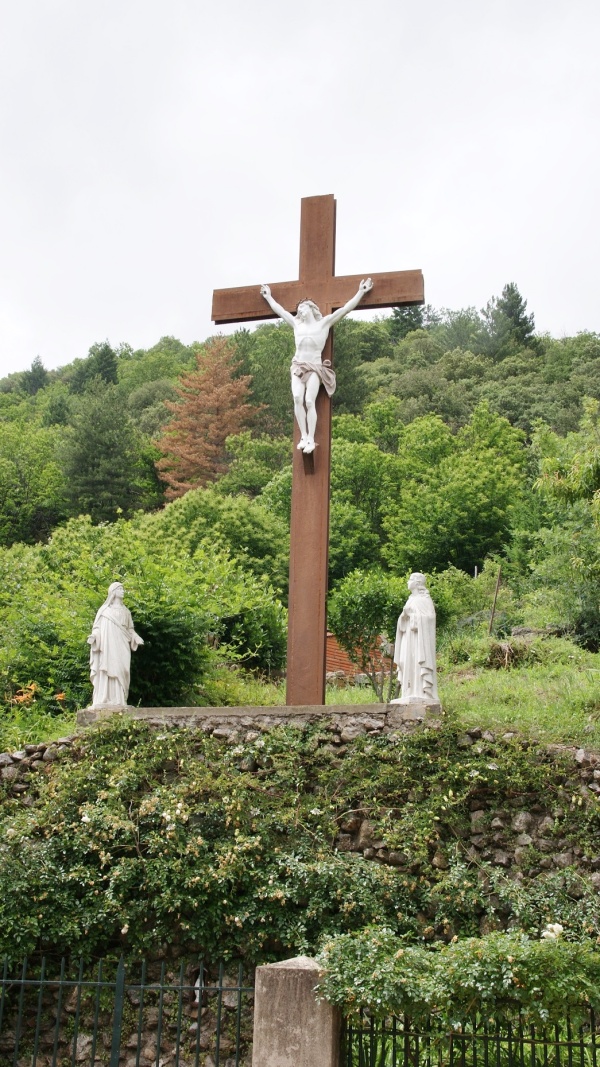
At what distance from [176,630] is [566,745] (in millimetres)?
4781

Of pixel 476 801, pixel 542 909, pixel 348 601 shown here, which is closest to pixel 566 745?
pixel 476 801

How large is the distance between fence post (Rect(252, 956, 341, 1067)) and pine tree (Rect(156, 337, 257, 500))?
29472 millimetres

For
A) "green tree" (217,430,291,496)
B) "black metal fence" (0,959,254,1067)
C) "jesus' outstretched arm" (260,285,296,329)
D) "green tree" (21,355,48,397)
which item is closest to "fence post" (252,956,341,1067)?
"black metal fence" (0,959,254,1067)

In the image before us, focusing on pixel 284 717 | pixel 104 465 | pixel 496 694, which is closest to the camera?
pixel 284 717

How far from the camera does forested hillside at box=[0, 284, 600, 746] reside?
42.0ft

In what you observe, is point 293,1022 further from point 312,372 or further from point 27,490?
point 27,490

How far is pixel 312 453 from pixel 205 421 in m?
27.0

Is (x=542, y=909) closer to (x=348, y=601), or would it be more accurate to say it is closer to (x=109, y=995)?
(x=109, y=995)

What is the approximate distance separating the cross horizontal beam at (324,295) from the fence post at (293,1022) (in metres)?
6.62

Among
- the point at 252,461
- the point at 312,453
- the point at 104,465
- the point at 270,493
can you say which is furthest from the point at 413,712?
the point at 104,465

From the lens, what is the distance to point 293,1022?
16.1 ft

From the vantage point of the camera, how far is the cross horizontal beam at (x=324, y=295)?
10.1m

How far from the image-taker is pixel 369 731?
8.93 metres

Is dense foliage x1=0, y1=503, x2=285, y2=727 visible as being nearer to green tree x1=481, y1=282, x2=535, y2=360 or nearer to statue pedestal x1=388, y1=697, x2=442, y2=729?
statue pedestal x1=388, y1=697, x2=442, y2=729
